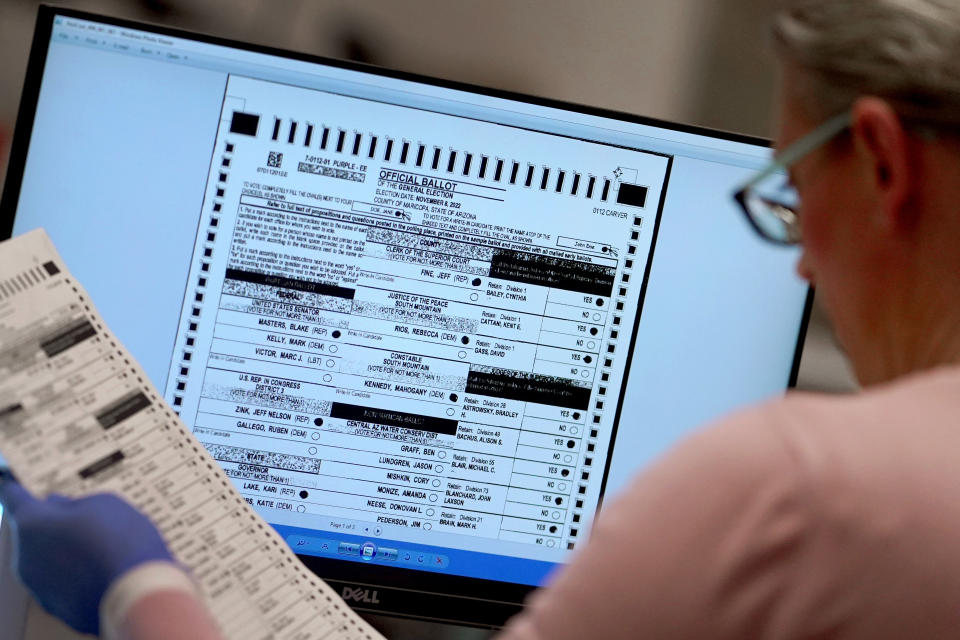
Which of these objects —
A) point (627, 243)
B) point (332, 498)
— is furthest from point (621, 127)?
point (332, 498)

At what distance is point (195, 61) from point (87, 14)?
11 centimetres

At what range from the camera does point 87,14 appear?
90 cm

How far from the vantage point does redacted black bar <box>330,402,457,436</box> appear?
Result: 917mm


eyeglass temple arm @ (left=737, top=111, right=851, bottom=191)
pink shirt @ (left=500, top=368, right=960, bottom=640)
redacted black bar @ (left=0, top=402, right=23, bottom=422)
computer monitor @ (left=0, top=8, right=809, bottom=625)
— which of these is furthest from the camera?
computer monitor @ (left=0, top=8, right=809, bottom=625)

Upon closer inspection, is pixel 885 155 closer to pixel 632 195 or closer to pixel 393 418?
pixel 632 195

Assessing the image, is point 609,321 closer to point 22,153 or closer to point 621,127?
point 621,127

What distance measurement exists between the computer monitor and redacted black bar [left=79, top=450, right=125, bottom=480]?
0.20m

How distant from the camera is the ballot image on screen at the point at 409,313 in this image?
908 millimetres

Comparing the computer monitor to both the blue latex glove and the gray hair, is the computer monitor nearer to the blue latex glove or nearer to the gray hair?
the blue latex glove

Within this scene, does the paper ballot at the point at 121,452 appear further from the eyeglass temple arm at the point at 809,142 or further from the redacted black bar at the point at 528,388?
the eyeglass temple arm at the point at 809,142

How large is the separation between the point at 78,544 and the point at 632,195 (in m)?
0.61

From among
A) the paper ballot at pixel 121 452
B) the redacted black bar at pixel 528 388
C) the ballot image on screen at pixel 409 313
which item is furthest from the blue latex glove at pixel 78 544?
the redacted black bar at pixel 528 388

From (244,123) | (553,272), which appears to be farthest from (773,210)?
(244,123)

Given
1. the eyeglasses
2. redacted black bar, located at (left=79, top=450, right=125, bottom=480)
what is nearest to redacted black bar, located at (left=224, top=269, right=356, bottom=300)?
redacted black bar, located at (left=79, top=450, right=125, bottom=480)
